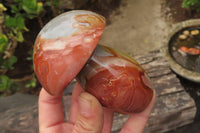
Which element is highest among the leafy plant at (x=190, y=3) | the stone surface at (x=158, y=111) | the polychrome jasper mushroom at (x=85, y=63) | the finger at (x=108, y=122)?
the polychrome jasper mushroom at (x=85, y=63)

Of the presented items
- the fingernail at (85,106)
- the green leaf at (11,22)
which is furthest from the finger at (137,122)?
the green leaf at (11,22)

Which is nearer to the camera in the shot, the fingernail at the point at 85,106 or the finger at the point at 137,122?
the fingernail at the point at 85,106

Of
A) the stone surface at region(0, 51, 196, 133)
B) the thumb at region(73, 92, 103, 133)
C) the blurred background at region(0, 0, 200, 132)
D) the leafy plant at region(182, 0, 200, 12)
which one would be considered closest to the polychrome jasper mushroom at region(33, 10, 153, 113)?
the thumb at region(73, 92, 103, 133)

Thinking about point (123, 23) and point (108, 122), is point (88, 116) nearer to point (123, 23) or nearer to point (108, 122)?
point (108, 122)

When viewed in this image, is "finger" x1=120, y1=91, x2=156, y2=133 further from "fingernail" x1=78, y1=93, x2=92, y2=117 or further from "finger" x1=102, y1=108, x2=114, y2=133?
"fingernail" x1=78, y1=93, x2=92, y2=117

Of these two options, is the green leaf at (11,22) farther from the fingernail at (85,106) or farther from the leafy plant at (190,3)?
the leafy plant at (190,3)

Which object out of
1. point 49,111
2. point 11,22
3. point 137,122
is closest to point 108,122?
point 137,122
